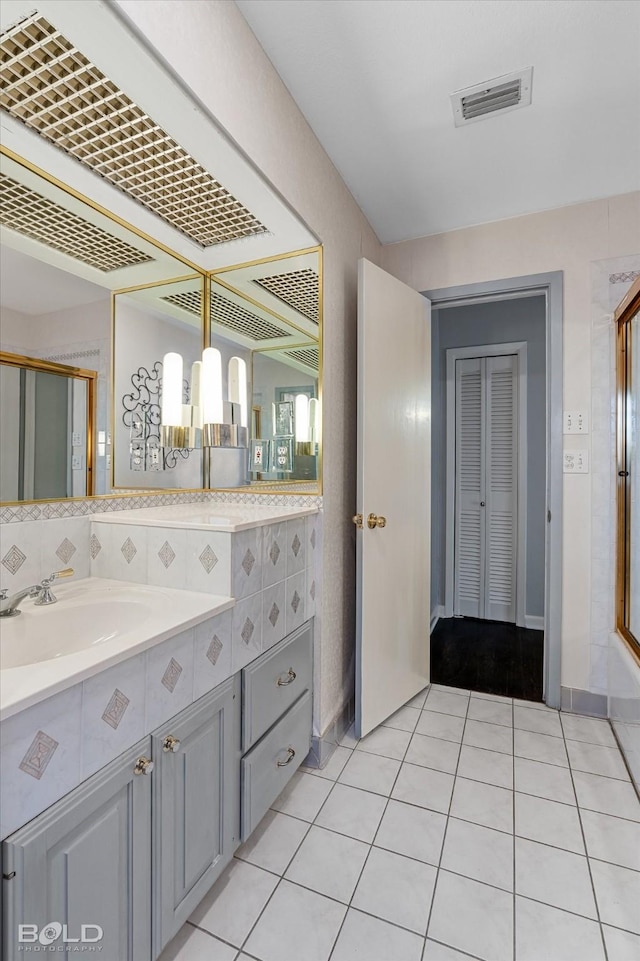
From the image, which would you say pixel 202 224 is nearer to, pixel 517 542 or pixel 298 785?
pixel 298 785

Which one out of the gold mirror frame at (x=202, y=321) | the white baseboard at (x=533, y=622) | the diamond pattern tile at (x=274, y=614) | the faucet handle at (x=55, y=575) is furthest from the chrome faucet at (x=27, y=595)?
the white baseboard at (x=533, y=622)

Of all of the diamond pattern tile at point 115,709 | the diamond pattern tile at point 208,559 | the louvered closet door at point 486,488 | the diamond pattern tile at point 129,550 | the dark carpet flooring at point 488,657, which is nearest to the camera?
the diamond pattern tile at point 115,709

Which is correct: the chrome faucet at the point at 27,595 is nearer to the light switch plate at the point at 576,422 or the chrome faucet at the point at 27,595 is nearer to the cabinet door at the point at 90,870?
the cabinet door at the point at 90,870

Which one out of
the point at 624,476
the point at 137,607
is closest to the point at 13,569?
the point at 137,607

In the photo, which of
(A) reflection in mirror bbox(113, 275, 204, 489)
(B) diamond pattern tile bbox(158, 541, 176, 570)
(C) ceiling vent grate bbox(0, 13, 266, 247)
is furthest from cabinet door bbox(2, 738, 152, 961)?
(C) ceiling vent grate bbox(0, 13, 266, 247)

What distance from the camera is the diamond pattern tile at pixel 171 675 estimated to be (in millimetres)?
1047

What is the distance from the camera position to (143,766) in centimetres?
97

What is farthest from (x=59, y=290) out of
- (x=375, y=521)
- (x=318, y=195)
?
(x=375, y=521)

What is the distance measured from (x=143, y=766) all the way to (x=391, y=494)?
1497 mm

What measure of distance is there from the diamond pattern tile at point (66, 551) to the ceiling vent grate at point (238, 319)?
1136 mm

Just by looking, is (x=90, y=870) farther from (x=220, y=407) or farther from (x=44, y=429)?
(x=220, y=407)

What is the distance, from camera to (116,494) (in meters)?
1.59

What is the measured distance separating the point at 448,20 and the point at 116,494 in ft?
5.87

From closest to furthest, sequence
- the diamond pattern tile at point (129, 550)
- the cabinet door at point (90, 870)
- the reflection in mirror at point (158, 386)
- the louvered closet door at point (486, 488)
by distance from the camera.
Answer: the cabinet door at point (90, 870), the diamond pattern tile at point (129, 550), the reflection in mirror at point (158, 386), the louvered closet door at point (486, 488)
